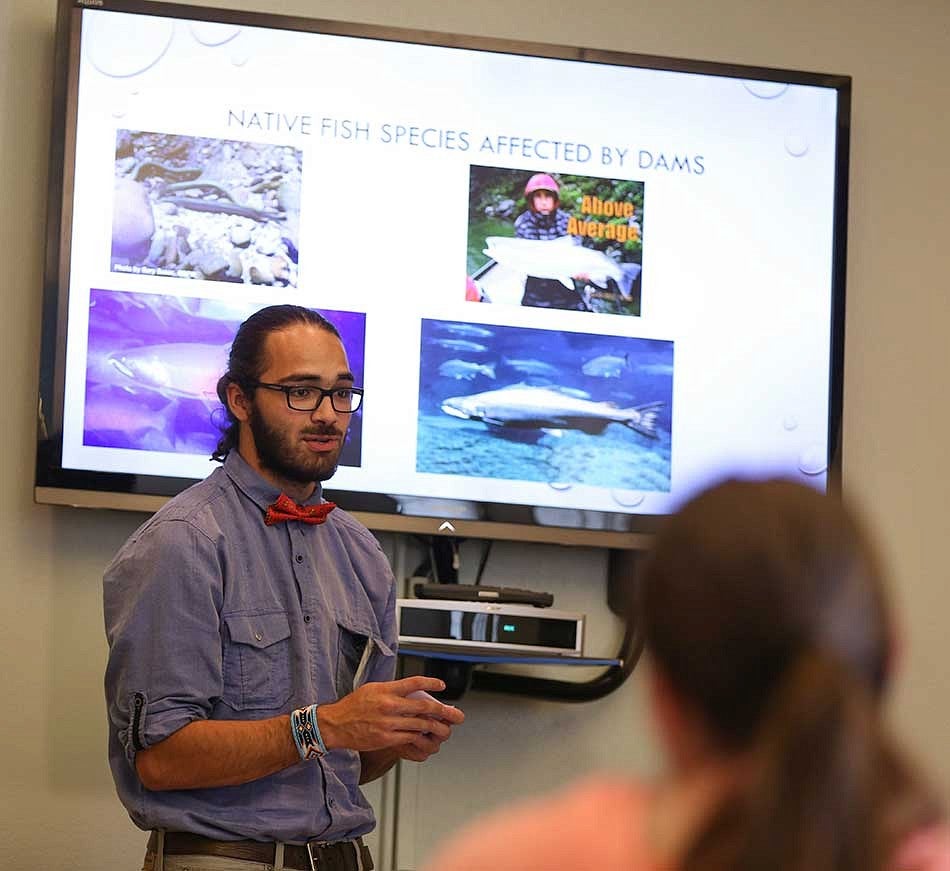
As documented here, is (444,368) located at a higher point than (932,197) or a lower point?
lower

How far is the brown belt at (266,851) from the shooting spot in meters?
2.27

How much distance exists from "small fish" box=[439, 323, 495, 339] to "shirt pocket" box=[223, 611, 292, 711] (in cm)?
113

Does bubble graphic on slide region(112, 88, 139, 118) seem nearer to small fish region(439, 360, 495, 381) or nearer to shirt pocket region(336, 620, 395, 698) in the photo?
small fish region(439, 360, 495, 381)

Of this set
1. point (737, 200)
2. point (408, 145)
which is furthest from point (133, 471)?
point (737, 200)

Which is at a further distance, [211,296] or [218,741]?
[211,296]

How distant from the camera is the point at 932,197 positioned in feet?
12.3

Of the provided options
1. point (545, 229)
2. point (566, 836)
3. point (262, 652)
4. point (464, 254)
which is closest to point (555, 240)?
point (545, 229)

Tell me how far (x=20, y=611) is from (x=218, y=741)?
117cm

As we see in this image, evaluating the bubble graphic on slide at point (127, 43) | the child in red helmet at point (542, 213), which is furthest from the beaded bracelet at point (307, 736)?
the bubble graphic on slide at point (127, 43)

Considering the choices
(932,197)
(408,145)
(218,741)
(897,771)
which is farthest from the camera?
(932,197)

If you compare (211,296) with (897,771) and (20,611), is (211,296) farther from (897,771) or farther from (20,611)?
(897,771)

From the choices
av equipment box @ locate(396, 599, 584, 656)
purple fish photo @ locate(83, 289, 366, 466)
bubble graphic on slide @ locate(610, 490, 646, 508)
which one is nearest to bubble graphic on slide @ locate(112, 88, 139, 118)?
purple fish photo @ locate(83, 289, 366, 466)

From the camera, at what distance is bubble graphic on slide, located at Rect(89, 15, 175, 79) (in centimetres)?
324

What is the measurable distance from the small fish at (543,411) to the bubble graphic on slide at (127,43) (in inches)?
40.3
